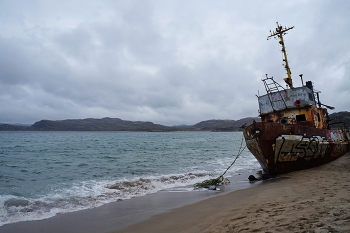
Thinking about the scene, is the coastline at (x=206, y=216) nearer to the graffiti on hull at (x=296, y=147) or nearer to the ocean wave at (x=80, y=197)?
the ocean wave at (x=80, y=197)

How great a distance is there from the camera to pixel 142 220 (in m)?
5.67

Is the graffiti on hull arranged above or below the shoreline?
above

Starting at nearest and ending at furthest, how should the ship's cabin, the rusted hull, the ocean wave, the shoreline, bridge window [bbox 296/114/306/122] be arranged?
the shoreline < the ocean wave < the rusted hull < the ship's cabin < bridge window [bbox 296/114/306/122]

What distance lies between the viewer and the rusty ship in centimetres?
1045

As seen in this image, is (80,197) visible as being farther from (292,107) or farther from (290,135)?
(292,107)

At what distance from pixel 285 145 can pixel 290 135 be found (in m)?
0.57

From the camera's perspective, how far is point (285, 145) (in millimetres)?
10461

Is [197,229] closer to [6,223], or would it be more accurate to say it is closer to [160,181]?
[6,223]

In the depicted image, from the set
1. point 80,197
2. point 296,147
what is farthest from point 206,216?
point 296,147

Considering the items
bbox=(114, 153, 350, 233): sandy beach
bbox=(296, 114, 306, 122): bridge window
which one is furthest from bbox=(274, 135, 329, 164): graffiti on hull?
bbox=(114, 153, 350, 233): sandy beach

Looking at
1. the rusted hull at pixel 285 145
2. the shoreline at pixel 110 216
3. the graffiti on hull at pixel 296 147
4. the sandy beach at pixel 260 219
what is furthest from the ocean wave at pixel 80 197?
the graffiti on hull at pixel 296 147

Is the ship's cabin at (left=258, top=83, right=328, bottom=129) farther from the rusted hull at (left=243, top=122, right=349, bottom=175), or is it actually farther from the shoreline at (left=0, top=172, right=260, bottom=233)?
the shoreline at (left=0, top=172, right=260, bottom=233)

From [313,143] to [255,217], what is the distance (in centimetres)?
919

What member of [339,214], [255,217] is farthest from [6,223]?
[339,214]
